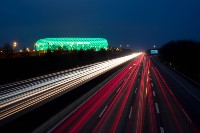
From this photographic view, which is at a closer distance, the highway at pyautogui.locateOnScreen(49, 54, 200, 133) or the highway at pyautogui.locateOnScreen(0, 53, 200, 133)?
the highway at pyautogui.locateOnScreen(49, 54, 200, 133)

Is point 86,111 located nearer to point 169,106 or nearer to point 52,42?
point 169,106

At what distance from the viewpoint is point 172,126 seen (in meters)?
16.7

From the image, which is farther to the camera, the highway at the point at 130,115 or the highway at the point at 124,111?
the highway at the point at 124,111

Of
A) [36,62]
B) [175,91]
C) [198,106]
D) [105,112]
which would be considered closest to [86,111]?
[105,112]

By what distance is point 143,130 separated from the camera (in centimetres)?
1562

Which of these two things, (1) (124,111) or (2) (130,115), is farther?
(1) (124,111)

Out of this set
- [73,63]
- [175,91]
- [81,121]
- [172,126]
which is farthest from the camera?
[73,63]

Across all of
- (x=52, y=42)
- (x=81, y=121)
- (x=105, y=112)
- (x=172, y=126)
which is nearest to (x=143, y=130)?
(x=172, y=126)

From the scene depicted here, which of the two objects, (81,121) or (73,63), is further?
(73,63)

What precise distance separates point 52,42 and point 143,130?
164084 mm

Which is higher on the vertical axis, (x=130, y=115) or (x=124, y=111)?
(x=130, y=115)

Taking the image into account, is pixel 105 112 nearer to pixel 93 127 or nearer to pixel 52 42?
pixel 93 127

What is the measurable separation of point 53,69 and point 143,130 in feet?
164

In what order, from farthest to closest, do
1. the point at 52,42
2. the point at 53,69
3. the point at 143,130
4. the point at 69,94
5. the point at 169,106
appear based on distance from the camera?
1. the point at 52,42
2. the point at 53,69
3. the point at 69,94
4. the point at 169,106
5. the point at 143,130
